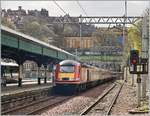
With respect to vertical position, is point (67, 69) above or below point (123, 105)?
above

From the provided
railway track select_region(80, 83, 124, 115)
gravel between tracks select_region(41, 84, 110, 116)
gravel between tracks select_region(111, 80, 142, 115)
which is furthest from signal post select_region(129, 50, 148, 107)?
gravel between tracks select_region(41, 84, 110, 116)

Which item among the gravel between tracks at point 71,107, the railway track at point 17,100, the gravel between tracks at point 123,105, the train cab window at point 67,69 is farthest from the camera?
the train cab window at point 67,69

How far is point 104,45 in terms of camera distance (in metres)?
88.3

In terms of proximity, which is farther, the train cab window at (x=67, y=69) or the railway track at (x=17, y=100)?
the train cab window at (x=67, y=69)

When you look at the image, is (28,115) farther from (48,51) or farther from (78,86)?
(48,51)

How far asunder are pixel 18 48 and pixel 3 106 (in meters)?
15.3

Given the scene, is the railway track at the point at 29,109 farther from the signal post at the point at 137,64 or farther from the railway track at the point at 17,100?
the signal post at the point at 137,64

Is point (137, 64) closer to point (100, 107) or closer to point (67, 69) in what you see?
point (100, 107)

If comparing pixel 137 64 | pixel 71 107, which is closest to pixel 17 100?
pixel 71 107

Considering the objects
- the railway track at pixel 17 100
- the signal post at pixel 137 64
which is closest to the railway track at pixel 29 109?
the railway track at pixel 17 100

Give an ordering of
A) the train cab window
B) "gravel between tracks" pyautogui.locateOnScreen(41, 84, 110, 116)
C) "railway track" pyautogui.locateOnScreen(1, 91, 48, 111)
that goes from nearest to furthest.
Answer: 1. "gravel between tracks" pyautogui.locateOnScreen(41, 84, 110, 116)
2. "railway track" pyautogui.locateOnScreen(1, 91, 48, 111)
3. the train cab window

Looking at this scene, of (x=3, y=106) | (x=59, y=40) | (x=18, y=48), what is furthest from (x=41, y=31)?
(x=3, y=106)

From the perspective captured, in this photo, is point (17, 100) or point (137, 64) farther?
point (17, 100)

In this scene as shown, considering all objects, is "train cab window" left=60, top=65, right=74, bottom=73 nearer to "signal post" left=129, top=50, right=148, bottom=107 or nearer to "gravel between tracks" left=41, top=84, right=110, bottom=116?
"gravel between tracks" left=41, top=84, right=110, bottom=116
